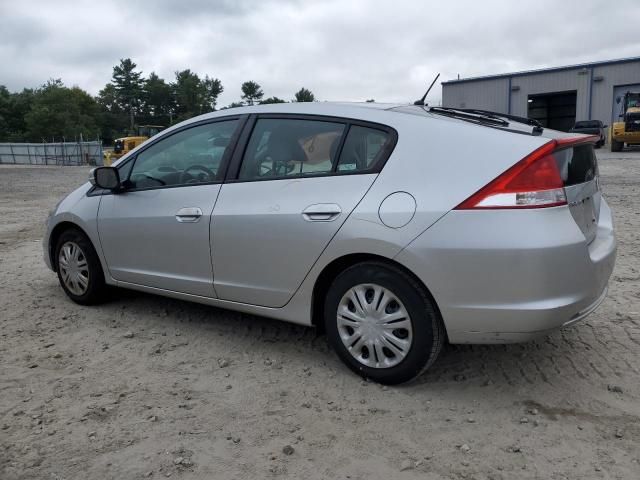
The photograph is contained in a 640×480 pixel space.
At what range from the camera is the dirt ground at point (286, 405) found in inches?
102

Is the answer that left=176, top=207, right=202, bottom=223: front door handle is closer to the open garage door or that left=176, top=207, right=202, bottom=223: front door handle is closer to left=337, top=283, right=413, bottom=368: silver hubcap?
left=337, top=283, right=413, bottom=368: silver hubcap

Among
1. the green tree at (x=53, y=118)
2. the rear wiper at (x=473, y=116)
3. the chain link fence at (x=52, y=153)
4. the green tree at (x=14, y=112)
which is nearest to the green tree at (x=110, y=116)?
the green tree at (x=14, y=112)

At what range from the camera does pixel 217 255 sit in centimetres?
379

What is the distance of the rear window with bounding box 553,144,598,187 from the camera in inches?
117

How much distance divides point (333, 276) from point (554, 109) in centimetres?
4922

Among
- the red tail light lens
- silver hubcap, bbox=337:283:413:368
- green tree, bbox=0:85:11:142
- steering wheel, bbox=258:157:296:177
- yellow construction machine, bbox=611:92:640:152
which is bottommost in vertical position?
silver hubcap, bbox=337:283:413:368

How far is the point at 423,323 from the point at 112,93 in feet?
374

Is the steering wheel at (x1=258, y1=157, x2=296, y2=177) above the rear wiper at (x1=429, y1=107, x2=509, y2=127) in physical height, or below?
below

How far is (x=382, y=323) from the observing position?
3162 millimetres

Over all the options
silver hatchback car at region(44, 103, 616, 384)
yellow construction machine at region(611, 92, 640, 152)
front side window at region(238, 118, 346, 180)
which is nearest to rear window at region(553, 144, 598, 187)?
silver hatchback car at region(44, 103, 616, 384)

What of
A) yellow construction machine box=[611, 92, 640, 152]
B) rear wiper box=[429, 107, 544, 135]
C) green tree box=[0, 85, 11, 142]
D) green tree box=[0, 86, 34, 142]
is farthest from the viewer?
green tree box=[0, 86, 34, 142]

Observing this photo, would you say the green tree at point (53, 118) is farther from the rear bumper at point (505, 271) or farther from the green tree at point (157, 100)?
the rear bumper at point (505, 271)

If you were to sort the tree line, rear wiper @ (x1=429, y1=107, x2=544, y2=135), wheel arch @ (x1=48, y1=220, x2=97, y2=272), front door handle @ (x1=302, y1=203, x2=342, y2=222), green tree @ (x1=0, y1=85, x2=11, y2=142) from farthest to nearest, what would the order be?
the tree line → green tree @ (x1=0, y1=85, x2=11, y2=142) → wheel arch @ (x1=48, y1=220, x2=97, y2=272) → rear wiper @ (x1=429, y1=107, x2=544, y2=135) → front door handle @ (x1=302, y1=203, x2=342, y2=222)

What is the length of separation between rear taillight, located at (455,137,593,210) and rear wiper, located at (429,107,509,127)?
56 centimetres
